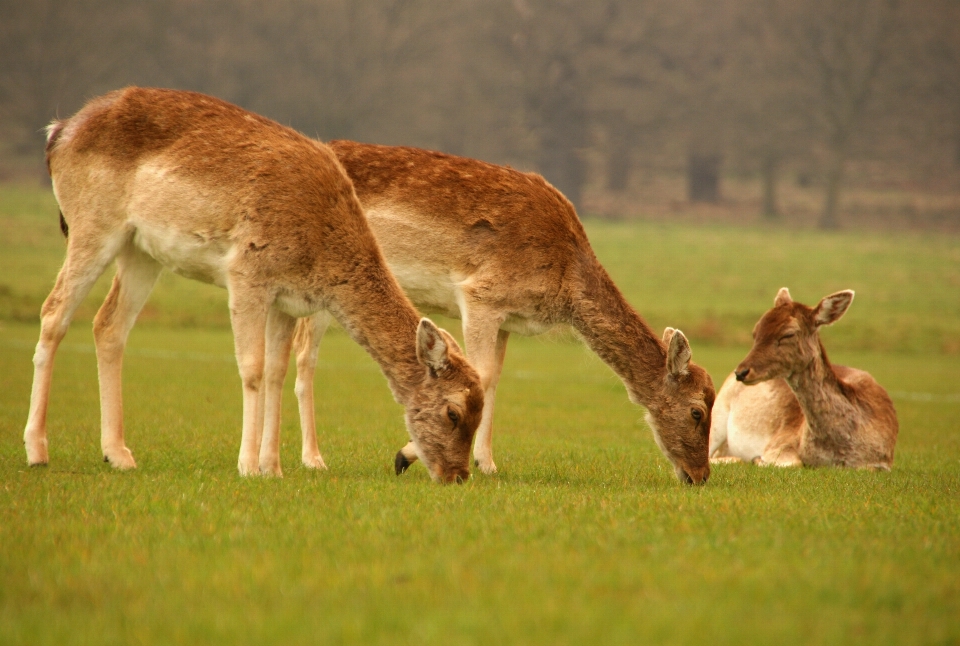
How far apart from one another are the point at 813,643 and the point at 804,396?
7.33m

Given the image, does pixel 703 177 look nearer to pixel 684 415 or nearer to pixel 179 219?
pixel 684 415

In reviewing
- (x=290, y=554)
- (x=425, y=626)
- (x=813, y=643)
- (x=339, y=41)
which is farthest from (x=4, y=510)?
(x=339, y=41)

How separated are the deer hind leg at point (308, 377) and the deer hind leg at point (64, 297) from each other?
200cm

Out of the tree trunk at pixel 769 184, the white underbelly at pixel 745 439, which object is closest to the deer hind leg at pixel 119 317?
the white underbelly at pixel 745 439

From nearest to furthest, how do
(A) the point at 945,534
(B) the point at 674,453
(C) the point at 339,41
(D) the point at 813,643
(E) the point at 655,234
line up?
(D) the point at 813,643 < (A) the point at 945,534 < (B) the point at 674,453 < (E) the point at 655,234 < (C) the point at 339,41

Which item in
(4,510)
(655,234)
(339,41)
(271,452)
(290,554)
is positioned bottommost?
(655,234)

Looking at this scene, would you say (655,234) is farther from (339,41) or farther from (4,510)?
(4,510)

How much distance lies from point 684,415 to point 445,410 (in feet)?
7.66

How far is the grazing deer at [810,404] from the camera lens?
11320mm

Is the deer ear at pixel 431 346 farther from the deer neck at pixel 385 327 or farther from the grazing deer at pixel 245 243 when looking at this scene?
the deer neck at pixel 385 327

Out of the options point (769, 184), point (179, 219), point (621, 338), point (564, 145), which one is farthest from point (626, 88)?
point (179, 219)

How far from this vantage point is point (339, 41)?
61094 millimetres

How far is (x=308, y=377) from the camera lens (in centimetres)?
1101

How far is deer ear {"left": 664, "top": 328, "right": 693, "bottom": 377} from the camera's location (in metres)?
9.74
